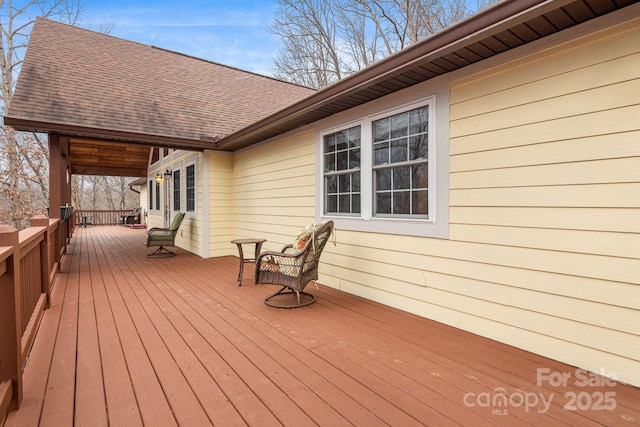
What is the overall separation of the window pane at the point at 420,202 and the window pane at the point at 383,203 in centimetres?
34

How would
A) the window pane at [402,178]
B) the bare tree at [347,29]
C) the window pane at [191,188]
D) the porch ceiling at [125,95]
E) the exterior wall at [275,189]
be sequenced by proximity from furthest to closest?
the bare tree at [347,29] → the window pane at [191,188] → the porch ceiling at [125,95] → the exterior wall at [275,189] → the window pane at [402,178]

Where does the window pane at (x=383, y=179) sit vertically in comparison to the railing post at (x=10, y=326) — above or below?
above

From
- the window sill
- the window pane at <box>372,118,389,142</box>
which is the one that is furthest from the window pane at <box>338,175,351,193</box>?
the window pane at <box>372,118,389,142</box>

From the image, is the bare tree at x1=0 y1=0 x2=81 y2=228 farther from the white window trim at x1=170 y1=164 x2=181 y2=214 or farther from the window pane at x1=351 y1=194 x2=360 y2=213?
the window pane at x1=351 y1=194 x2=360 y2=213

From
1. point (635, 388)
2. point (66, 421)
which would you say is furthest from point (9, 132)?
point (635, 388)

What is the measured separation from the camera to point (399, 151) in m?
3.59

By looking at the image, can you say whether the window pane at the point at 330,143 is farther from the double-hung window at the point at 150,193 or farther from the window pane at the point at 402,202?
the double-hung window at the point at 150,193

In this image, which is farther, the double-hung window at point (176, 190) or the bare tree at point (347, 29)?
the bare tree at point (347, 29)

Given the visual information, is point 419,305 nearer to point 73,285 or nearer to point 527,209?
point 527,209

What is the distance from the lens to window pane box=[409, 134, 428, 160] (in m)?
3.34

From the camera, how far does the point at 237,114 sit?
26.9 feet

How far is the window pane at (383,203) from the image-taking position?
12.3 feet

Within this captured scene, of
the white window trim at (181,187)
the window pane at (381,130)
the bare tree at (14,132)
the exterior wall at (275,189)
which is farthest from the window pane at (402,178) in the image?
the bare tree at (14,132)

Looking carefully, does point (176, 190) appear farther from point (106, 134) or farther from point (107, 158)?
point (107, 158)
